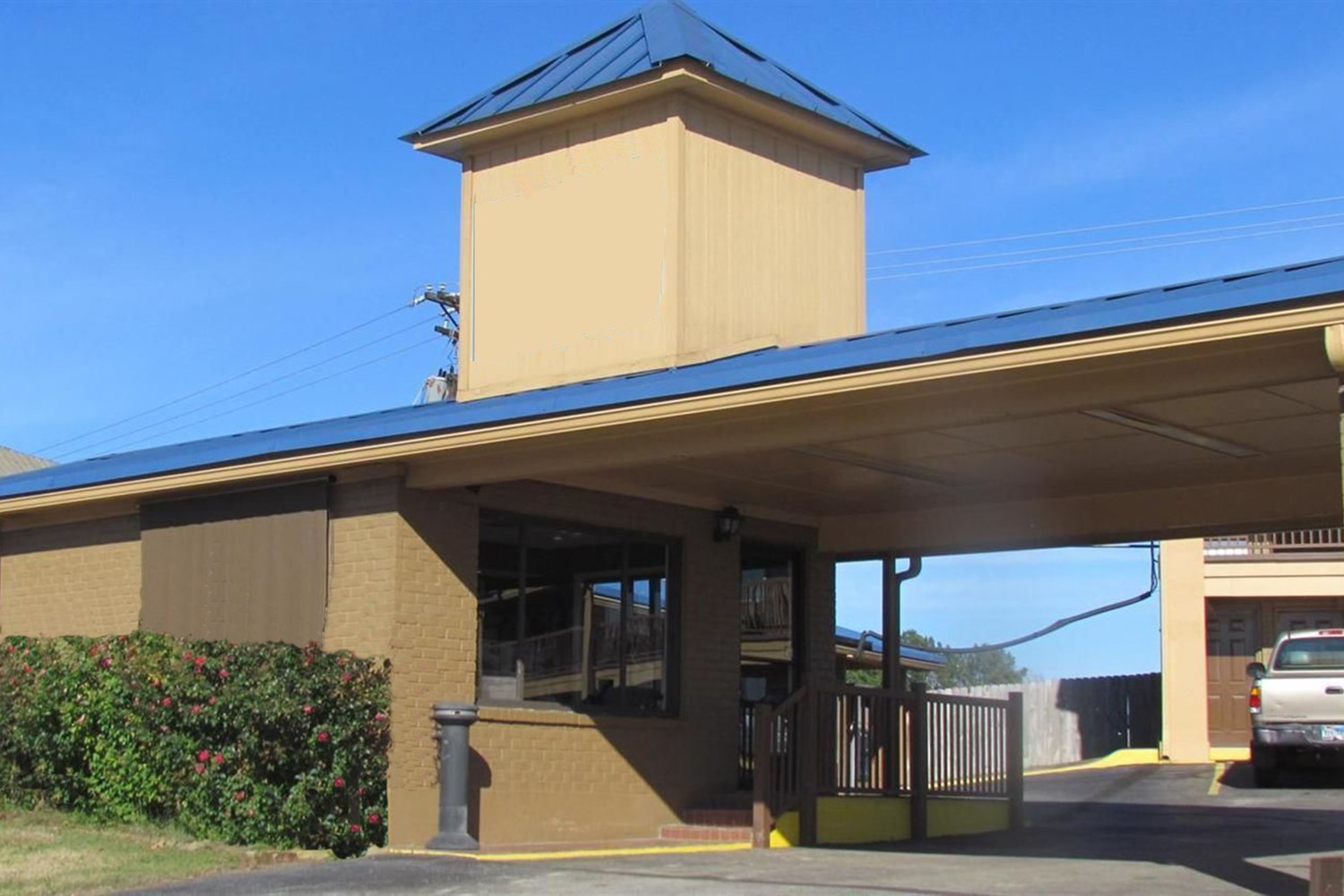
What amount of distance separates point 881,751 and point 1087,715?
641 inches

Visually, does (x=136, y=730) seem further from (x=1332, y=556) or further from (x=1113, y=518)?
(x=1332, y=556)

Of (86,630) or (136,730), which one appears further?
(86,630)

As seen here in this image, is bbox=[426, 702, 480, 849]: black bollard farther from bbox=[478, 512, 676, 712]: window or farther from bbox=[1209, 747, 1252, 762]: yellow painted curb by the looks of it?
bbox=[1209, 747, 1252, 762]: yellow painted curb

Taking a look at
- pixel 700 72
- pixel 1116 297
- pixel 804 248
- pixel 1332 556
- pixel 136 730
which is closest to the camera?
pixel 1116 297

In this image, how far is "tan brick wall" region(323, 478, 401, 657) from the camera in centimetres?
1445

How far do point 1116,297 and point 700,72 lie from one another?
7.19 meters

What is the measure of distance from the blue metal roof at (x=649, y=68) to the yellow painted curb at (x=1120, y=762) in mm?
14003

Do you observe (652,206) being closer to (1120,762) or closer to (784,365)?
(784,365)

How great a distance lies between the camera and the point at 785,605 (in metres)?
18.7

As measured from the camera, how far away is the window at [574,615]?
51.0 ft

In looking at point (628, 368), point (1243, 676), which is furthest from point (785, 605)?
point (1243, 676)

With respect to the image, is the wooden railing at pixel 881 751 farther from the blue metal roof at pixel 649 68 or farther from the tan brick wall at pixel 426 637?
the blue metal roof at pixel 649 68

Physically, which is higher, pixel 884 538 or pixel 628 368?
pixel 628 368

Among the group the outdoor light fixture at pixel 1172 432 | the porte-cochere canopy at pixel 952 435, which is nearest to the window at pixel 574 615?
the porte-cochere canopy at pixel 952 435
